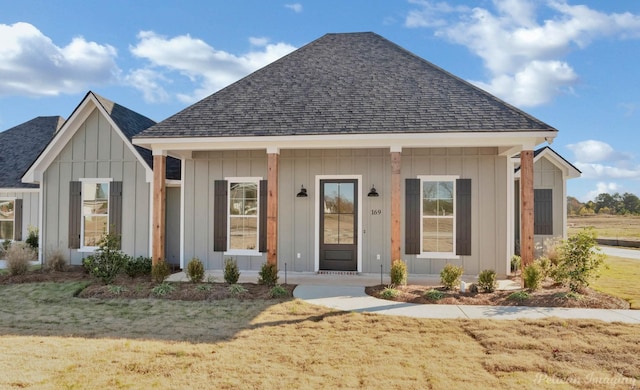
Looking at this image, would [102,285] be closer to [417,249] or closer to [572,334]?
[417,249]

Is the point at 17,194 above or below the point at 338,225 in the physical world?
above

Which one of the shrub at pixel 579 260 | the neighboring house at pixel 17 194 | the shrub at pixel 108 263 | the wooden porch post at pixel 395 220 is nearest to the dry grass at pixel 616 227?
the shrub at pixel 579 260

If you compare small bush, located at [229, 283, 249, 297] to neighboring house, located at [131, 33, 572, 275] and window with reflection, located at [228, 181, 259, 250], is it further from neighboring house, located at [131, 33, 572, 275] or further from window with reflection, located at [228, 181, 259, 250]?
window with reflection, located at [228, 181, 259, 250]

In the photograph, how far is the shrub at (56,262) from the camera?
10625 mm

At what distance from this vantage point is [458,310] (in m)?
6.64

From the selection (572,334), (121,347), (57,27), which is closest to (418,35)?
(572,334)

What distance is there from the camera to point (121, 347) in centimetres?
487

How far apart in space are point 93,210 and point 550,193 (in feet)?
50.0

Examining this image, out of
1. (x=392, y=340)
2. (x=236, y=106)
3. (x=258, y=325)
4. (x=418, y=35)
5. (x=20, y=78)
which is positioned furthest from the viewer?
(x=20, y=78)

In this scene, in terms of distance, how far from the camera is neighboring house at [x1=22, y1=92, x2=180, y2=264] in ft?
36.5

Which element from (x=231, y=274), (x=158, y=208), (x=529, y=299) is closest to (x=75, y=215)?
(x=158, y=208)

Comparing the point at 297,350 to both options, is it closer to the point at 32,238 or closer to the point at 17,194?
the point at 32,238

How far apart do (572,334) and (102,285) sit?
8905 mm

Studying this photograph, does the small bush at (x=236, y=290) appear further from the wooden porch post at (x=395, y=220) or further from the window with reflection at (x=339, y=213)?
the wooden porch post at (x=395, y=220)
